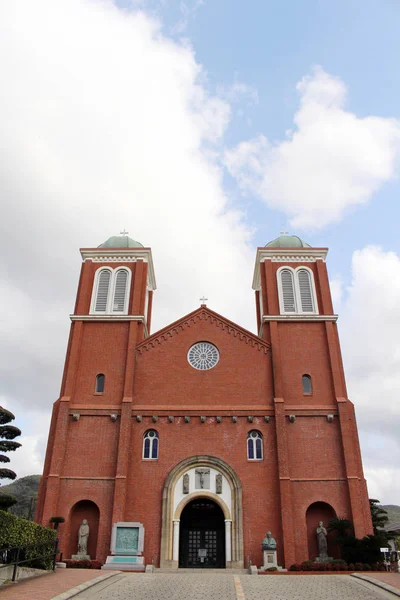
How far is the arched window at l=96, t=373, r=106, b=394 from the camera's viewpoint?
88.2ft

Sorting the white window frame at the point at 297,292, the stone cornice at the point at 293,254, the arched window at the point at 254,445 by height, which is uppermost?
the stone cornice at the point at 293,254

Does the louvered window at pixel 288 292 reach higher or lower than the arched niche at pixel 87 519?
higher

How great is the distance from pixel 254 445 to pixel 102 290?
1288 cm

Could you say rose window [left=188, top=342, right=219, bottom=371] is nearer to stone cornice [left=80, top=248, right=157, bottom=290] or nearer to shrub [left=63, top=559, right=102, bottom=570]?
stone cornice [left=80, top=248, right=157, bottom=290]

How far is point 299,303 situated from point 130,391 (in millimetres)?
11105

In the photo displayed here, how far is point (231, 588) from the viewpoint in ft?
45.8

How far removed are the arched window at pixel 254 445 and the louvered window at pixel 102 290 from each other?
11.3 m

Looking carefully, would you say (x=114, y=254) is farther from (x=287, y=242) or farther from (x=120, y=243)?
(x=287, y=242)

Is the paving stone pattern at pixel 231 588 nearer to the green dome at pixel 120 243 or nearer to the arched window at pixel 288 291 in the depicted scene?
the arched window at pixel 288 291

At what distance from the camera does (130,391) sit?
1029 inches

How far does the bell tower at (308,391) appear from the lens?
77.6ft

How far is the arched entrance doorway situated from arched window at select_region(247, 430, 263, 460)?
9.77 ft

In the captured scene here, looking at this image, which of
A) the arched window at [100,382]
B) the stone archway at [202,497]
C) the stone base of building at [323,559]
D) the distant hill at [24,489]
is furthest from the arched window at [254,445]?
the distant hill at [24,489]

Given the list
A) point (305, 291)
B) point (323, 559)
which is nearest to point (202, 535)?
point (323, 559)
